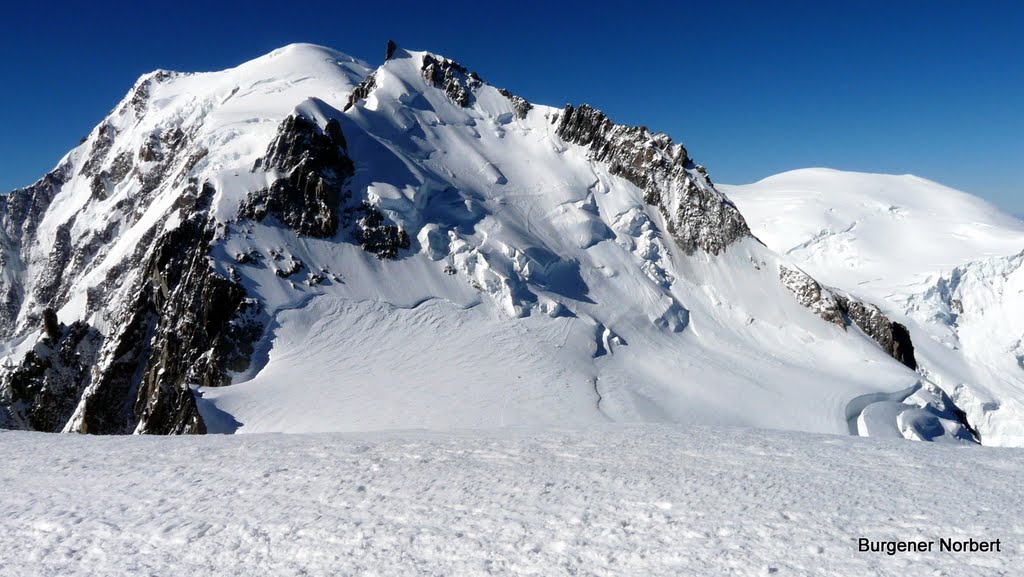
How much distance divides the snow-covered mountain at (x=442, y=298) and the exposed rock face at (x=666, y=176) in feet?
0.63

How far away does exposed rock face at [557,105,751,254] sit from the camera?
49781mm

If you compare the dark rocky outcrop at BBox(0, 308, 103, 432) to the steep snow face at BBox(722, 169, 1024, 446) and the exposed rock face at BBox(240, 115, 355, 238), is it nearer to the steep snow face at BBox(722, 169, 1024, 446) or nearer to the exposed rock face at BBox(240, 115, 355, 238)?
the exposed rock face at BBox(240, 115, 355, 238)

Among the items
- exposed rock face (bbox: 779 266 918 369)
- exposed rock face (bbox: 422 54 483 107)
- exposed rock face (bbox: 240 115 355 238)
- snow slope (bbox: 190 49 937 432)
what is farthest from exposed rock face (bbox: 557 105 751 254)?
exposed rock face (bbox: 240 115 355 238)

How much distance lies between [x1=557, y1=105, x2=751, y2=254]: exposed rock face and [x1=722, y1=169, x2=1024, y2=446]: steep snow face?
22.4 m

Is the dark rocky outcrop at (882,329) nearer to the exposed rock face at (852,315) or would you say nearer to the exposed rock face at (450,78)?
the exposed rock face at (852,315)

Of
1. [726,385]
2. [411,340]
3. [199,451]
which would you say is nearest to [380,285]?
[411,340]

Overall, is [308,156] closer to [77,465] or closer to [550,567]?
[77,465]

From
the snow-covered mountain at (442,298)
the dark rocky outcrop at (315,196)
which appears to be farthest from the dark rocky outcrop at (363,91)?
the dark rocky outcrop at (315,196)

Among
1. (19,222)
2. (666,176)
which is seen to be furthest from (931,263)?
(19,222)

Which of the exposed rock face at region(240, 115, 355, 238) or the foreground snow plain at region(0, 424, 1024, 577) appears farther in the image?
the exposed rock face at region(240, 115, 355, 238)

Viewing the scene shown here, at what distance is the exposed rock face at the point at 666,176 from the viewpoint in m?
49.8

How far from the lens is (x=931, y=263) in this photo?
214 ft

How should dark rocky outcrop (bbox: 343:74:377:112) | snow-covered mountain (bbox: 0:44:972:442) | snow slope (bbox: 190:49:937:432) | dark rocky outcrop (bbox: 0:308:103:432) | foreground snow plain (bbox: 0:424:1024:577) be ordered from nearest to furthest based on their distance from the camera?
foreground snow plain (bbox: 0:424:1024:577)
snow slope (bbox: 190:49:937:432)
snow-covered mountain (bbox: 0:44:972:442)
dark rocky outcrop (bbox: 0:308:103:432)
dark rocky outcrop (bbox: 343:74:377:112)

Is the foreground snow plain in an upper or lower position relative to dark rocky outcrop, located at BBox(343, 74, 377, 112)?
lower
